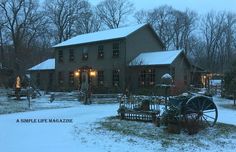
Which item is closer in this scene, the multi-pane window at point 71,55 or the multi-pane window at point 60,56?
the multi-pane window at point 71,55

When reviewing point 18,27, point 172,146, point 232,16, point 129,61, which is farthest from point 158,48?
point 232,16

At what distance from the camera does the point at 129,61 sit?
40.3 metres

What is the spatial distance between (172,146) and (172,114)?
282 centimetres

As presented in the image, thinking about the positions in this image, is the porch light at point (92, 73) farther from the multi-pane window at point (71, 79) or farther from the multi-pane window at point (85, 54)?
the multi-pane window at point (71, 79)

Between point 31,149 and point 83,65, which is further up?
point 83,65

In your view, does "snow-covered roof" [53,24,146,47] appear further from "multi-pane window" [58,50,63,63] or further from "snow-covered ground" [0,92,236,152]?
"snow-covered ground" [0,92,236,152]

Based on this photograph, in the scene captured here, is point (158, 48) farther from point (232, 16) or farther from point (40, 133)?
point (232, 16)

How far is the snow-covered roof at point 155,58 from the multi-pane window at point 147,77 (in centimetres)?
76

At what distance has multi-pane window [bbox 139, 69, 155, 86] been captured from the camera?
38688mm

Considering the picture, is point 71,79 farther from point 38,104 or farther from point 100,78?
point 38,104

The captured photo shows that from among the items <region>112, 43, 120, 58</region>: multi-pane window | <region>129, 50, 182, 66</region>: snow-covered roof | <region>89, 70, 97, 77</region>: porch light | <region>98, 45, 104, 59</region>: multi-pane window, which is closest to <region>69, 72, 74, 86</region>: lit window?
<region>89, 70, 97, 77</region>: porch light

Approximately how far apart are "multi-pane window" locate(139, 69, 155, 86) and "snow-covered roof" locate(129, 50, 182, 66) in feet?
2.50

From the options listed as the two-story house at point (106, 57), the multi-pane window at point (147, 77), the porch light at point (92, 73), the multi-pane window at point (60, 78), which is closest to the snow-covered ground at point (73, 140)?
the multi-pane window at point (147, 77)

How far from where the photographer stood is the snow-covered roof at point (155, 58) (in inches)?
1481
